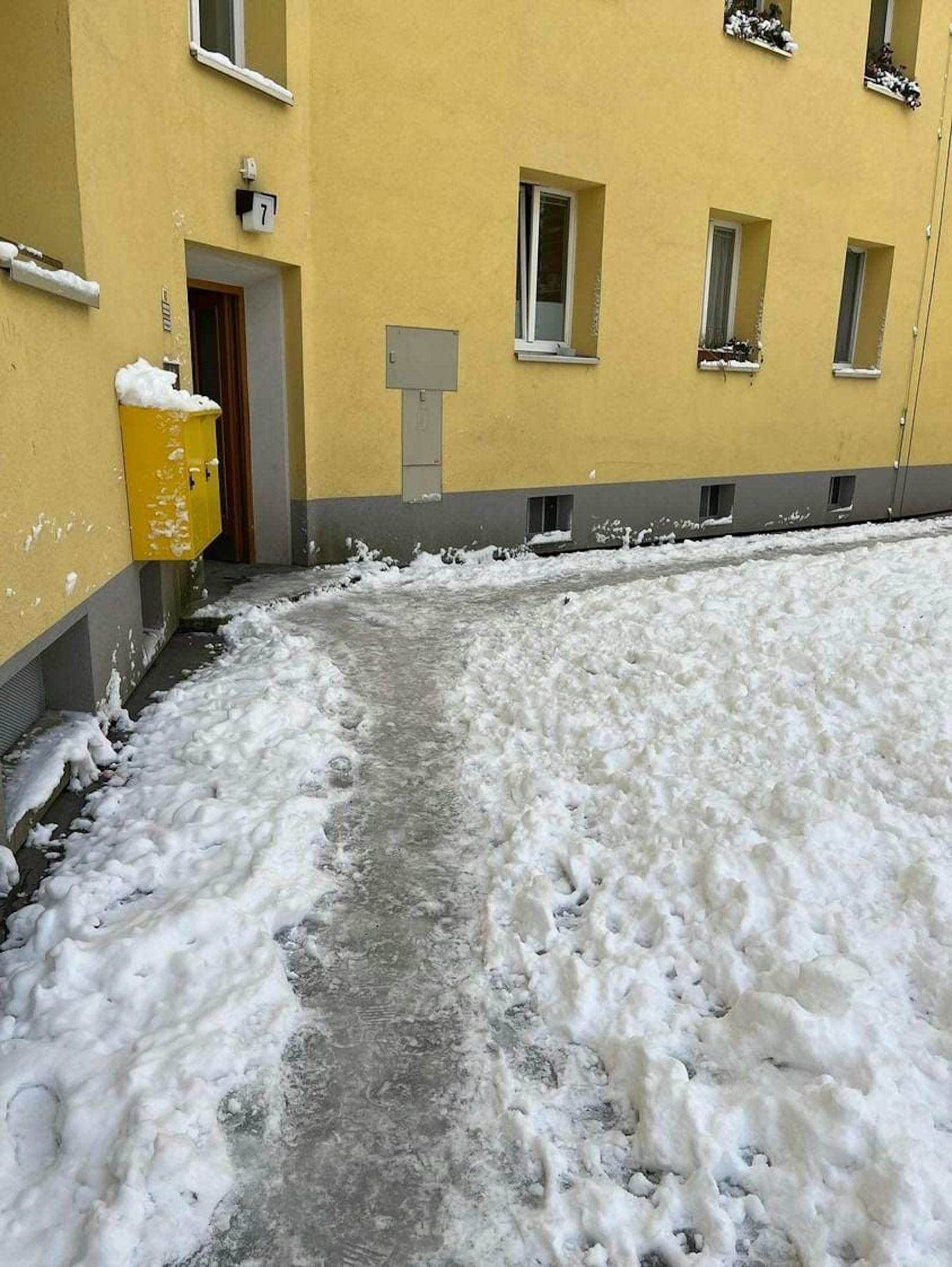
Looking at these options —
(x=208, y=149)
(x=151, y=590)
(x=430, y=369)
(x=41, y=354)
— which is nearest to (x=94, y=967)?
(x=41, y=354)

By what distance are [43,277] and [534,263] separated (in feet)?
21.3

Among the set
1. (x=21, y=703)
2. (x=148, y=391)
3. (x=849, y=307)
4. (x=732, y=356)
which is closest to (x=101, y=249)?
(x=148, y=391)

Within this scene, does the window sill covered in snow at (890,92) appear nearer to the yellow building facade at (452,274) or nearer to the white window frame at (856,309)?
the yellow building facade at (452,274)

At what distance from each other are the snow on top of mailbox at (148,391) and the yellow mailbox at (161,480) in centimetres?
2

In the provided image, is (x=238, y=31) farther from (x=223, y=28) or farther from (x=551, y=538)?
(x=551, y=538)

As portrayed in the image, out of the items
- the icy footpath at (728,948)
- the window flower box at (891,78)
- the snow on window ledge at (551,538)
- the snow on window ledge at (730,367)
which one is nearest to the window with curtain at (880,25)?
the window flower box at (891,78)

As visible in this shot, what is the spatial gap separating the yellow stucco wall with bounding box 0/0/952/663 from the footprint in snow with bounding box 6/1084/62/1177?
1.44 m

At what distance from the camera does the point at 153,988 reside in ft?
8.49

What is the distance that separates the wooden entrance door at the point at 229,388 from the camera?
773 cm

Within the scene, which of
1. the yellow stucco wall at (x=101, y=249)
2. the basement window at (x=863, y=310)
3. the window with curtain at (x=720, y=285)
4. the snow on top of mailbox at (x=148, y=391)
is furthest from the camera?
the basement window at (x=863, y=310)

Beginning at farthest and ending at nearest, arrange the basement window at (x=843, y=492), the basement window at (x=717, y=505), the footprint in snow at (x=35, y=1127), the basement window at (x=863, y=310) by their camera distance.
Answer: the basement window at (x=843, y=492), the basement window at (x=863, y=310), the basement window at (x=717, y=505), the footprint in snow at (x=35, y=1127)

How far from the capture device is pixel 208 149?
6375mm

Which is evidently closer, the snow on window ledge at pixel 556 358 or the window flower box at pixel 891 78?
the snow on window ledge at pixel 556 358

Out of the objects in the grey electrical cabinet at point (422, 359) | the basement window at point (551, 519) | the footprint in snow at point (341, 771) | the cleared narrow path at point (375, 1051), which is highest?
the grey electrical cabinet at point (422, 359)
